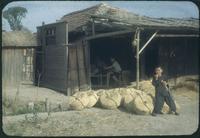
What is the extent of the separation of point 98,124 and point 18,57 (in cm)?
726

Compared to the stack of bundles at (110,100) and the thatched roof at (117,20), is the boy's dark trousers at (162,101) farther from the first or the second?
the thatched roof at (117,20)

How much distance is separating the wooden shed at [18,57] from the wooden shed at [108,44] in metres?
0.42

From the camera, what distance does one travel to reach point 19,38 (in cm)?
1496

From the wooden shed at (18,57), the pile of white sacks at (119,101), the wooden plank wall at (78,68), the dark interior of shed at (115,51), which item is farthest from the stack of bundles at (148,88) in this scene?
the wooden shed at (18,57)

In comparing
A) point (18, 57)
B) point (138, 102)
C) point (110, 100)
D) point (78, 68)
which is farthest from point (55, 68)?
point (138, 102)

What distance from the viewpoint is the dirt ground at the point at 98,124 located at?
295 inches

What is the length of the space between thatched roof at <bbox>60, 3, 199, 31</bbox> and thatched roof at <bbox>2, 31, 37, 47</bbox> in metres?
1.55

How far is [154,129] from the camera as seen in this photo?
787 cm

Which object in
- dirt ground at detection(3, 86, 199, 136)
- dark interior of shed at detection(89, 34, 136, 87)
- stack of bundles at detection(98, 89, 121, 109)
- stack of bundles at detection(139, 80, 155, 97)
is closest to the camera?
dirt ground at detection(3, 86, 199, 136)

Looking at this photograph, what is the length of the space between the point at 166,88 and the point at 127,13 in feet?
20.3

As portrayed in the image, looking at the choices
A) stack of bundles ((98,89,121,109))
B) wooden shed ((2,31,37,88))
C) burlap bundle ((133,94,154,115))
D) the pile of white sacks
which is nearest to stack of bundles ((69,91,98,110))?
the pile of white sacks

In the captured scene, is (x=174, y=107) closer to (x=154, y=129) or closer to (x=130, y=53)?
(x=154, y=129)

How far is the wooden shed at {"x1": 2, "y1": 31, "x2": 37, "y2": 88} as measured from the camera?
45.8 feet

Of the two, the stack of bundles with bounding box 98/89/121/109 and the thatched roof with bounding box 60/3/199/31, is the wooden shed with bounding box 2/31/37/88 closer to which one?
the thatched roof with bounding box 60/3/199/31
